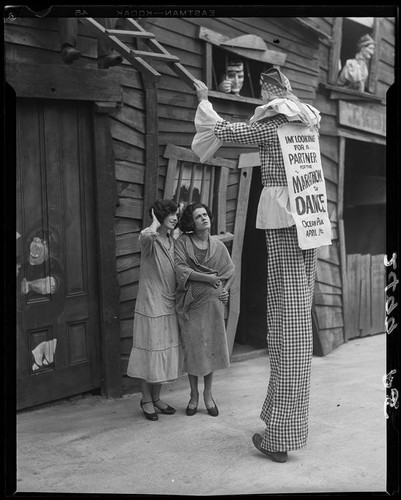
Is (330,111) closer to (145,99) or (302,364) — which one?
(145,99)

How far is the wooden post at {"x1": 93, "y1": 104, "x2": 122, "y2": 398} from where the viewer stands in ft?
17.3

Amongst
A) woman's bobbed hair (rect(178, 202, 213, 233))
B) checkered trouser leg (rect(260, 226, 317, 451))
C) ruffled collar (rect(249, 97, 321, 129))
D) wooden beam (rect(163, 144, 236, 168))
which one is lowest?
checkered trouser leg (rect(260, 226, 317, 451))

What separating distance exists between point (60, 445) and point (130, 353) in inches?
39.7

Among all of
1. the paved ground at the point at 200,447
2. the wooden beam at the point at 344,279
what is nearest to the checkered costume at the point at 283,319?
the paved ground at the point at 200,447

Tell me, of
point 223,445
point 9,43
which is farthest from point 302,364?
point 9,43

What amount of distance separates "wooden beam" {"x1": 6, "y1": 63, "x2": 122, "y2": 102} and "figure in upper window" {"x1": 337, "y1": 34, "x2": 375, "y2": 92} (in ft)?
9.22

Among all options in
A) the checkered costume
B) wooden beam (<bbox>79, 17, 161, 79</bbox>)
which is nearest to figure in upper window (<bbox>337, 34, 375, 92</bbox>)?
wooden beam (<bbox>79, 17, 161, 79</bbox>)

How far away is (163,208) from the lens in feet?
16.1

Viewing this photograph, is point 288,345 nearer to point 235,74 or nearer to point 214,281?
point 214,281

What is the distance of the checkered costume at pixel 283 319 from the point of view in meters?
4.41

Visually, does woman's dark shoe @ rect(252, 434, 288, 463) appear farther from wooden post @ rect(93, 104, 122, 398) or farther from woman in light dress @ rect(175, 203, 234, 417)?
wooden post @ rect(93, 104, 122, 398)

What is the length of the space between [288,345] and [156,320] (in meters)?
1.02

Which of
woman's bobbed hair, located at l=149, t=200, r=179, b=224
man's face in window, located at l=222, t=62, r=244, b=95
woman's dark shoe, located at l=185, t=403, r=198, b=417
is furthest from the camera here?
man's face in window, located at l=222, t=62, r=244, b=95

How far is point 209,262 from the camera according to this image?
5066 mm
